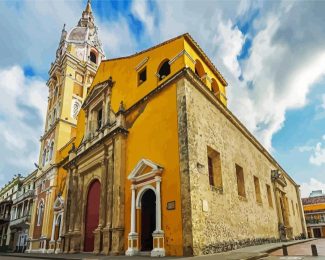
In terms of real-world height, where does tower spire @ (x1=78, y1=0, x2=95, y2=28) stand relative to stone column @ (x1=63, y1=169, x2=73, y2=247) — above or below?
above

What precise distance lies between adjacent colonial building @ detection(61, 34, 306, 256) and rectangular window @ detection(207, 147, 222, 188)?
0.04 meters

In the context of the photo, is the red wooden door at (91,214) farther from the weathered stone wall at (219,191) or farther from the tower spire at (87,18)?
the tower spire at (87,18)

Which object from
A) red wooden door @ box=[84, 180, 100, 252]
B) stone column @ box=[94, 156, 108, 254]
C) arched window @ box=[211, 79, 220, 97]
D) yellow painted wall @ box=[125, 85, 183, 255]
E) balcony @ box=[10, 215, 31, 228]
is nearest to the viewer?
yellow painted wall @ box=[125, 85, 183, 255]

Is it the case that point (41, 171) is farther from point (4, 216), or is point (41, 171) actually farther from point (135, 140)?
point (4, 216)

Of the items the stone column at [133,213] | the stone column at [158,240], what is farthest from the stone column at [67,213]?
the stone column at [158,240]

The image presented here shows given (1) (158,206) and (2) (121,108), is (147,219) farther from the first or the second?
(2) (121,108)

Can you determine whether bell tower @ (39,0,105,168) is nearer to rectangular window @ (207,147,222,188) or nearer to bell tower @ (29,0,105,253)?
→ bell tower @ (29,0,105,253)

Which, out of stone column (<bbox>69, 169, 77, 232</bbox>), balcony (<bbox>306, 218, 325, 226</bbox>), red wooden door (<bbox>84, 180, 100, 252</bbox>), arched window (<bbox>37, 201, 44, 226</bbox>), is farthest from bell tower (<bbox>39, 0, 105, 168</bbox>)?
balcony (<bbox>306, 218, 325, 226</bbox>)

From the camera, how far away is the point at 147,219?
35.8ft

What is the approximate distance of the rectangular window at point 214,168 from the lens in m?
11.3

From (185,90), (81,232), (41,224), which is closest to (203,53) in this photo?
(185,90)

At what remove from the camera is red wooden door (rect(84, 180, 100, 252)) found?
547 inches

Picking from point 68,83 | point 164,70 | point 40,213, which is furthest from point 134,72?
point 40,213

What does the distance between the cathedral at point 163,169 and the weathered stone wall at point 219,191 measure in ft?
0.15
